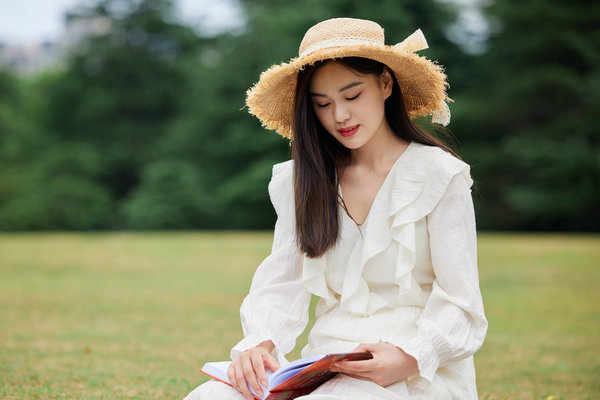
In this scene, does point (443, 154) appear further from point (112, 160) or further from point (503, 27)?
point (112, 160)

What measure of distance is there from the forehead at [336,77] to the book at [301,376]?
93 centimetres

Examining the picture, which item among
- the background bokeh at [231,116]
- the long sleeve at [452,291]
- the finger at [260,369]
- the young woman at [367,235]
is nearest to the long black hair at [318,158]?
the young woman at [367,235]

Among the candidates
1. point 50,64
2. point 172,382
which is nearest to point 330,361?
point 172,382

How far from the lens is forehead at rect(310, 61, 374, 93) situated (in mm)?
2490

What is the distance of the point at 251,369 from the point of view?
91.4 inches

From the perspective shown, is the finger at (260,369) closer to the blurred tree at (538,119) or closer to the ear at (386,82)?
the ear at (386,82)

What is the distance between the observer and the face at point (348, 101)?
2492mm

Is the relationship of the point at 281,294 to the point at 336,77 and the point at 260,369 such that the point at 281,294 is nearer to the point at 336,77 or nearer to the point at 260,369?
the point at 260,369

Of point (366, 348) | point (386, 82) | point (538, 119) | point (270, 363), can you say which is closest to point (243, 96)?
point (538, 119)

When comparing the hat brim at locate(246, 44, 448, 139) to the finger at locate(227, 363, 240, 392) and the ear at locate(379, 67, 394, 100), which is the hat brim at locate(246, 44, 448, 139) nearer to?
the ear at locate(379, 67, 394, 100)

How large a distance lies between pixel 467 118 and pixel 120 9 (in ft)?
49.6

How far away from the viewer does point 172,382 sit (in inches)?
159

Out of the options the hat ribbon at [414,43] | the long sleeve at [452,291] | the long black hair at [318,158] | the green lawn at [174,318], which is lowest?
the green lawn at [174,318]

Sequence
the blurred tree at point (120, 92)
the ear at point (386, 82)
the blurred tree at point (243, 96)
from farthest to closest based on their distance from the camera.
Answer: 1. the blurred tree at point (120, 92)
2. the blurred tree at point (243, 96)
3. the ear at point (386, 82)
